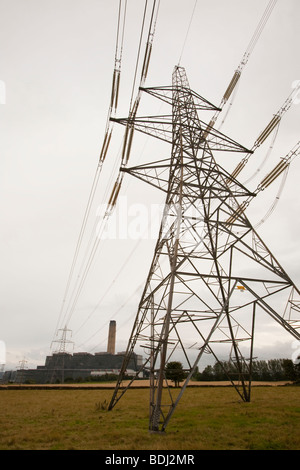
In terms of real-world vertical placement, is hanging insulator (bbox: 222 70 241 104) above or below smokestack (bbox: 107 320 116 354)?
above

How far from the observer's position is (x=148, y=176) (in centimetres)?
1272

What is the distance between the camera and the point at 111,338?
279ft

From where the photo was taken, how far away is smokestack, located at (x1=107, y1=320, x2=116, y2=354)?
3268 inches

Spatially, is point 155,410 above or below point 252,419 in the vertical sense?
above

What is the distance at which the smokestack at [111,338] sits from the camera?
272ft

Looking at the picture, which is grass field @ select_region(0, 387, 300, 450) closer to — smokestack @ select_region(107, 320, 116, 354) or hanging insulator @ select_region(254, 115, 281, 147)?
hanging insulator @ select_region(254, 115, 281, 147)

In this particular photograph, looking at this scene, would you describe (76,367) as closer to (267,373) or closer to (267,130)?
(267,373)

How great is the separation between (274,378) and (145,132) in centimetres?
6839

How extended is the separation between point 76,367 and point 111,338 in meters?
13.1

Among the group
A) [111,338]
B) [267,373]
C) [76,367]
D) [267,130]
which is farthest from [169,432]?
[76,367]

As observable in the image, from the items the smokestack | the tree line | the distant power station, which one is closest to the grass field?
the tree line

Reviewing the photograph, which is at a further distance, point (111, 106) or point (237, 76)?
point (237, 76)

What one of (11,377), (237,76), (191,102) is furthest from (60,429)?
(11,377)
